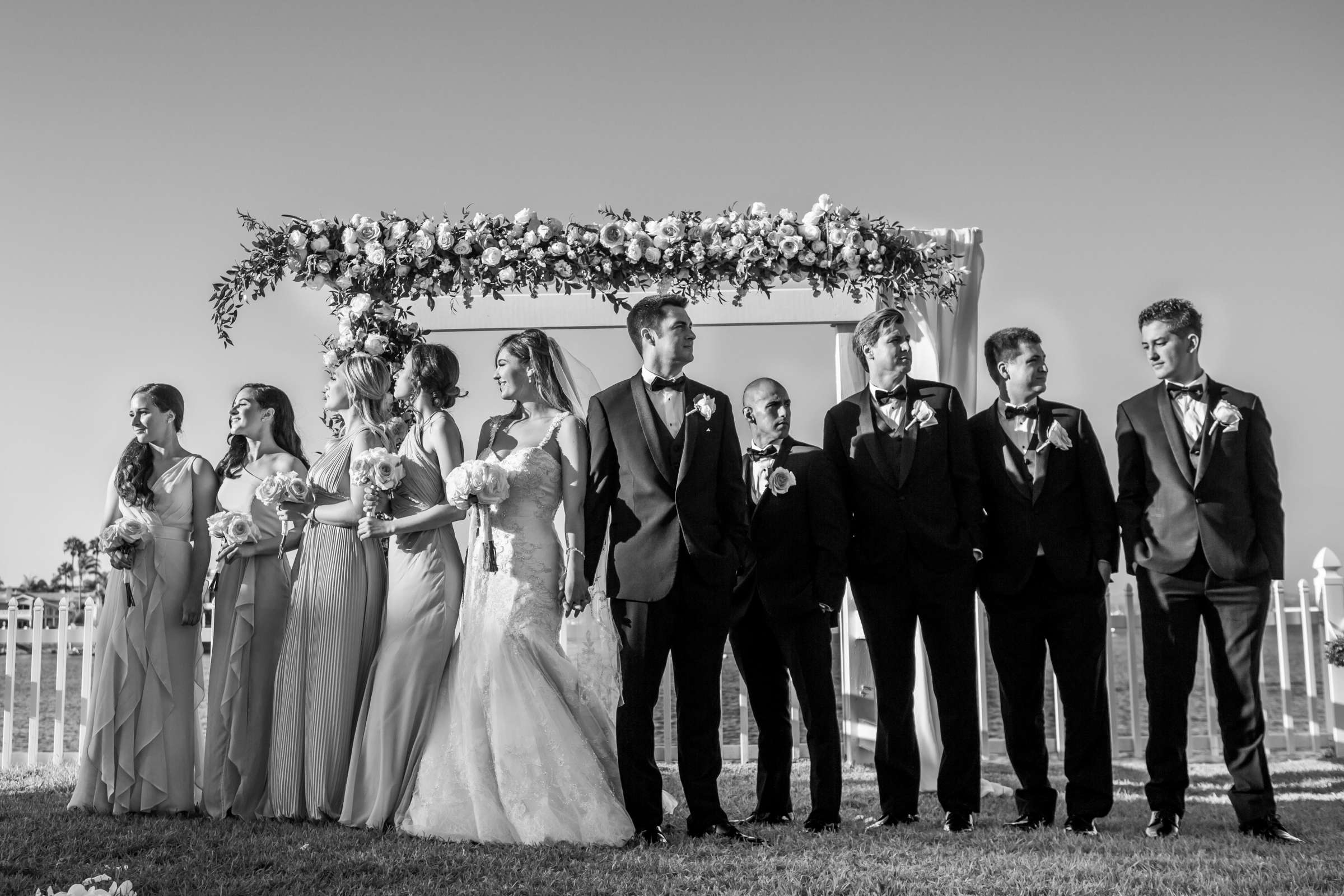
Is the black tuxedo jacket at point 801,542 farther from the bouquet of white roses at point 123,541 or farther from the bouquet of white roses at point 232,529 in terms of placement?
the bouquet of white roses at point 123,541

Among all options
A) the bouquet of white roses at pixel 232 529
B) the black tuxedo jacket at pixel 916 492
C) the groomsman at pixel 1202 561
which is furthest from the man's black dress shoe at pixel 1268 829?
the bouquet of white roses at pixel 232 529

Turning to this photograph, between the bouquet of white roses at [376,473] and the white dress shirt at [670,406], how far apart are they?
1231 millimetres

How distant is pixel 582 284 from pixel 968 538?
2.86m

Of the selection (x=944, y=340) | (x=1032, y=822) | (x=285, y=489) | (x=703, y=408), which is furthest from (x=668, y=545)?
(x=944, y=340)

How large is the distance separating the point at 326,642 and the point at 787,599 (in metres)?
2.19

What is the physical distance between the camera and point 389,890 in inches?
152

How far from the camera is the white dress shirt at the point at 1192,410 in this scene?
199 inches

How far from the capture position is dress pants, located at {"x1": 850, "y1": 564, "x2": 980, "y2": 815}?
16.5 ft

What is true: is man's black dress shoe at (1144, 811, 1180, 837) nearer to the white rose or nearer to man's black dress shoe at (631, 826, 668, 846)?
man's black dress shoe at (631, 826, 668, 846)

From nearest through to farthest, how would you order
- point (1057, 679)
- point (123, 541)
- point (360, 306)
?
point (1057, 679)
point (123, 541)
point (360, 306)

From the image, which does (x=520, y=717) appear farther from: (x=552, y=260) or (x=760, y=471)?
(x=552, y=260)

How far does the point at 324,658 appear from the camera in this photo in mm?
5223

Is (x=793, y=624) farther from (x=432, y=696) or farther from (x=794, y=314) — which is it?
(x=794, y=314)

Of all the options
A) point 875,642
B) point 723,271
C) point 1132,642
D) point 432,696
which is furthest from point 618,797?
point 1132,642
